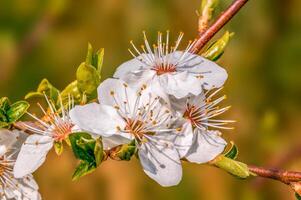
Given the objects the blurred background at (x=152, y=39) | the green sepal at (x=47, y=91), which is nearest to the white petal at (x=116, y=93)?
the green sepal at (x=47, y=91)

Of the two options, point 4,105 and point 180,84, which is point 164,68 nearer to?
point 180,84

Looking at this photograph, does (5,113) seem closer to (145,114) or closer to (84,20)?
(145,114)

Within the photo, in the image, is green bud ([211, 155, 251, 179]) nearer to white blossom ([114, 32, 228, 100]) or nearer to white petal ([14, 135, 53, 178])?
white blossom ([114, 32, 228, 100])

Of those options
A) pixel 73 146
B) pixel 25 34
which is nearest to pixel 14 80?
pixel 25 34

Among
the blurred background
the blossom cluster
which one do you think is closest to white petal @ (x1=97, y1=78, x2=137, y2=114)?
the blossom cluster

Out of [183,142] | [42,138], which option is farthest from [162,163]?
[42,138]

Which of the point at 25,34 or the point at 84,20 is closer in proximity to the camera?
the point at 25,34
